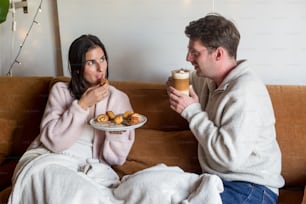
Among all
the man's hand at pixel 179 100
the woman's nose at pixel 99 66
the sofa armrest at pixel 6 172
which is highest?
the woman's nose at pixel 99 66

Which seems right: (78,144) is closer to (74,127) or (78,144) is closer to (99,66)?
(74,127)

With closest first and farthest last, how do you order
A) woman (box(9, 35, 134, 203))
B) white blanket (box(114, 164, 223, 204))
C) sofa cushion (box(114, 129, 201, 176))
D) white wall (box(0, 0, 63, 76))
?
white blanket (box(114, 164, 223, 204)) → woman (box(9, 35, 134, 203)) → sofa cushion (box(114, 129, 201, 176)) → white wall (box(0, 0, 63, 76))

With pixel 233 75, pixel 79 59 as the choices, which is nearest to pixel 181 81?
pixel 233 75

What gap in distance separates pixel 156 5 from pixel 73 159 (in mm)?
777

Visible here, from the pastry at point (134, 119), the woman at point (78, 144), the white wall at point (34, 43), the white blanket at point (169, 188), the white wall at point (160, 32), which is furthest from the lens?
the white wall at point (34, 43)

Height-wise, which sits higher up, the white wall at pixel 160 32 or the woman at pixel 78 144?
the white wall at pixel 160 32

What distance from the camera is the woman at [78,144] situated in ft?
4.53

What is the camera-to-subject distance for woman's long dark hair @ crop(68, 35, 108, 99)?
62.2 inches

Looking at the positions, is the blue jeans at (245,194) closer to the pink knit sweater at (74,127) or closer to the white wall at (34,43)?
the pink knit sweater at (74,127)

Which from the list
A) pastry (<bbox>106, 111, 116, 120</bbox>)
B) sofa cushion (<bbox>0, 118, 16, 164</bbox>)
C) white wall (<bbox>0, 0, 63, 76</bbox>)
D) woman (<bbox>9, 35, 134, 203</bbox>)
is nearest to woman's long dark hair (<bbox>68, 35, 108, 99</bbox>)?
woman (<bbox>9, 35, 134, 203</bbox>)

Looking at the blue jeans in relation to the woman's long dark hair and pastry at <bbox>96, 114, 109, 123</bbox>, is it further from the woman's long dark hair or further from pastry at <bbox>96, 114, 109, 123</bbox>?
the woman's long dark hair

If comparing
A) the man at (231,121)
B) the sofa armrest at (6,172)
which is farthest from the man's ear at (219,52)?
the sofa armrest at (6,172)

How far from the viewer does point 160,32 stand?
1.96 m

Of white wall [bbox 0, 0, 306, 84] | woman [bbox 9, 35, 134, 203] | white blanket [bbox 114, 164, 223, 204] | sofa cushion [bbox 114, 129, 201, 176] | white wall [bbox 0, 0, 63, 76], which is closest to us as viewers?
white blanket [bbox 114, 164, 223, 204]
